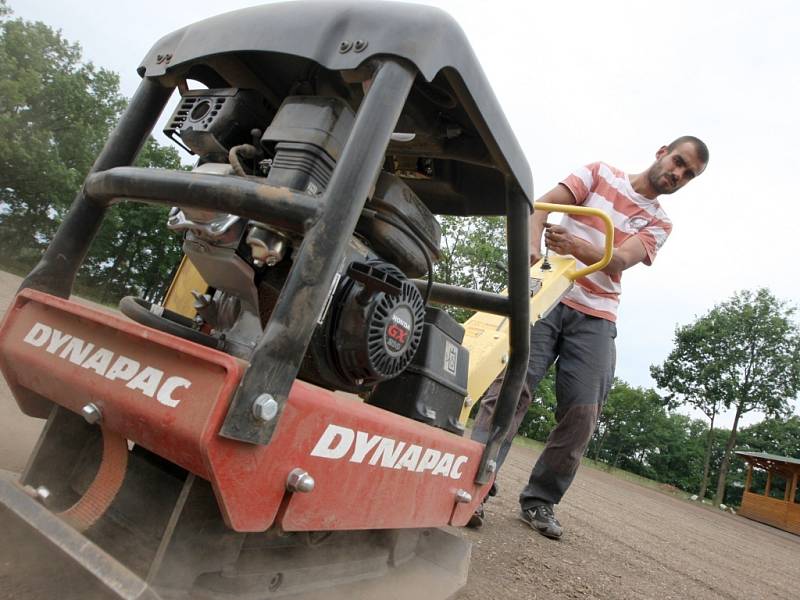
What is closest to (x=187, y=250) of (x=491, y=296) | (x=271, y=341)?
(x=271, y=341)

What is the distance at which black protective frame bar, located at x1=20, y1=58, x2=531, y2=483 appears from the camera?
0.80 m

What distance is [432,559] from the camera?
170 cm

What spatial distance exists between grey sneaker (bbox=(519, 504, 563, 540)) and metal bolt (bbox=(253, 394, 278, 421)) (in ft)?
7.84

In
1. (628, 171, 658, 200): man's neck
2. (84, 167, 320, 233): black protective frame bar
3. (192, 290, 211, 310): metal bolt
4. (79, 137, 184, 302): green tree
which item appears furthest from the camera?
(79, 137, 184, 302): green tree

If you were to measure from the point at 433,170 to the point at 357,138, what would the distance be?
2.67 feet

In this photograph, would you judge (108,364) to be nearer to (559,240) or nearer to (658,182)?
(559,240)

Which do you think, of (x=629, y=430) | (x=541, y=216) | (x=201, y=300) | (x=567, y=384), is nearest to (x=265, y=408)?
(x=201, y=300)

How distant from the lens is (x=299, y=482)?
864 mm

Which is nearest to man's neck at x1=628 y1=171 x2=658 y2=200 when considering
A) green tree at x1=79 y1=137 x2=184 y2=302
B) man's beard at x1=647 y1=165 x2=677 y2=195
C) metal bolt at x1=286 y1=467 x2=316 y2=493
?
man's beard at x1=647 y1=165 x2=677 y2=195

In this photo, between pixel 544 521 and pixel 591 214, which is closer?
pixel 591 214

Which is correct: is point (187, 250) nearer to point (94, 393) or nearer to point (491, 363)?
point (94, 393)

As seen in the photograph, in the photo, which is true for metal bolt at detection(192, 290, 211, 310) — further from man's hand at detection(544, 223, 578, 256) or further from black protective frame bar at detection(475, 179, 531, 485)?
man's hand at detection(544, 223, 578, 256)

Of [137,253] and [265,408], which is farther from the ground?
[137,253]

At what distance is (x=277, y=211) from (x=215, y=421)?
0.35 metres
